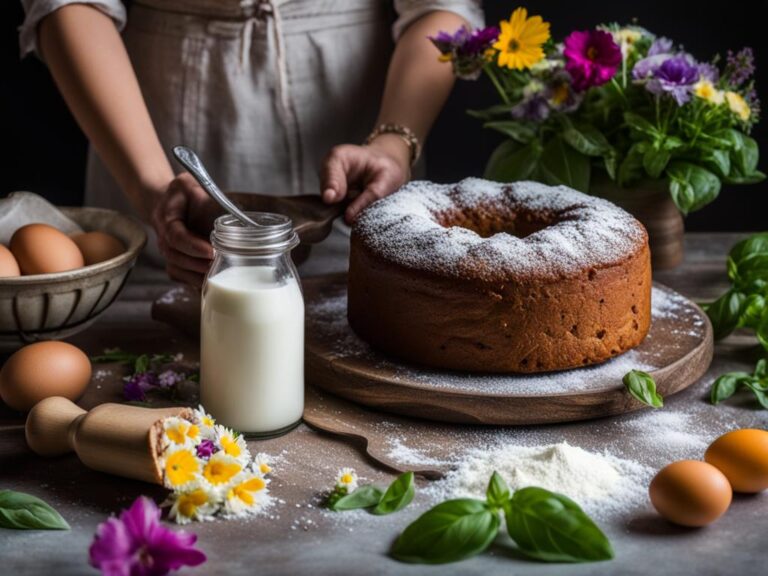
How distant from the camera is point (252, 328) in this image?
4.68ft

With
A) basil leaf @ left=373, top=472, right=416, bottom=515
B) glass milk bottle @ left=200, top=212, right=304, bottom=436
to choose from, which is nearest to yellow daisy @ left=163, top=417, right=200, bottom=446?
glass milk bottle @ left=200, top=212, right=304, bottom=436

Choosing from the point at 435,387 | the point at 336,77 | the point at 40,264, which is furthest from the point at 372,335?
the point at 336,77

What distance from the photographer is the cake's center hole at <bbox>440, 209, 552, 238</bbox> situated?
5.88 feet

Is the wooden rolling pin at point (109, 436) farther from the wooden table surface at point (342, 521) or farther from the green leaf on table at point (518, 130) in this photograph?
the green leaf on table at point (518, 130)

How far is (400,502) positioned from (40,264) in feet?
2.51

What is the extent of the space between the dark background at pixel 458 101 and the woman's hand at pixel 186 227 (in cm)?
105

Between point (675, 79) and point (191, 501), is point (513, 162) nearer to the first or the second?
point (675, 79)

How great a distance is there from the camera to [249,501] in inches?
50.6

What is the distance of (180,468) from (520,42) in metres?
1.15

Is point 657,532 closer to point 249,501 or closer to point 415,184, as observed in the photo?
point 249,501

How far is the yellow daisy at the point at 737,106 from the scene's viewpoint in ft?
6.55

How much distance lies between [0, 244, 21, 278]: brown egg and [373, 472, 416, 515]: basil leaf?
0.76 metres

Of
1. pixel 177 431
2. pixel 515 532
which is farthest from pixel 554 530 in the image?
pixel 177 431

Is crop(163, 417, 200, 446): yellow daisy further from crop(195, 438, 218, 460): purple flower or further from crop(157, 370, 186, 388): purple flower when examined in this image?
crop(157, 370, 186, 388): purple flower
